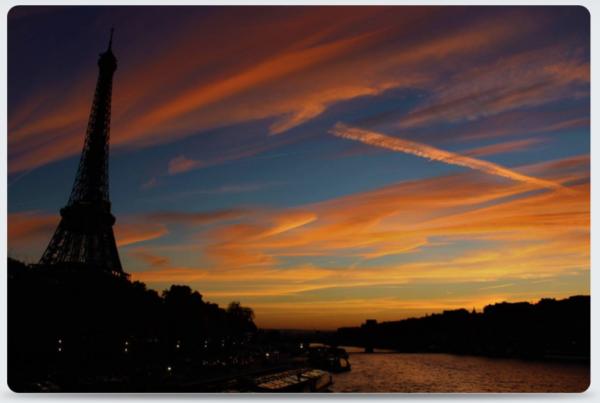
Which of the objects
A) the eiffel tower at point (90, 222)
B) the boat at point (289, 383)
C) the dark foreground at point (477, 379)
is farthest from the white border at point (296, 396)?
the eiffel tower at point (90, 222)

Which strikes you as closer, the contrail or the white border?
the white border

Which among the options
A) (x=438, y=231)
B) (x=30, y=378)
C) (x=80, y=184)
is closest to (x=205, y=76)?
(x=438, y=231)

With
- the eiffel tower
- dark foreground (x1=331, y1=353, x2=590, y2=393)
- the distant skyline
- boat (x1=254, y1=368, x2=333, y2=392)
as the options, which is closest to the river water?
dark foreground (x1=331, y1=353, x2=590, y2=393)

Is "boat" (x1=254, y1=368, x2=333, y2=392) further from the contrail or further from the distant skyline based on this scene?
the contrail

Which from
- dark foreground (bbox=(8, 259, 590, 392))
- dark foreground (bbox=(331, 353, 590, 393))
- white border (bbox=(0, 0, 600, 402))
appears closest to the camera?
white border (bbox=(0, 0, 600, 402))

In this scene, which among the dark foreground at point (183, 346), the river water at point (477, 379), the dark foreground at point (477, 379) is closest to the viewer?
the dark foreground at point (183, 346)

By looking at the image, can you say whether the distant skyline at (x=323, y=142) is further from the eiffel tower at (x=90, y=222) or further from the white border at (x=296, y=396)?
the eiffel tower at (x=90, y=222)

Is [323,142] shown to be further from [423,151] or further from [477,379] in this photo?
[477,379]
